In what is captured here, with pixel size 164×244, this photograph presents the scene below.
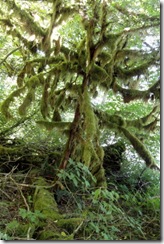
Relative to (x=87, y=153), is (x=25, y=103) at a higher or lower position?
higher

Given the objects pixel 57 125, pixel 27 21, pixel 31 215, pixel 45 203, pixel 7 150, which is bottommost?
pixel 31 215

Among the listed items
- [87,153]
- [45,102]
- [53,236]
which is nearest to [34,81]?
[45,102]

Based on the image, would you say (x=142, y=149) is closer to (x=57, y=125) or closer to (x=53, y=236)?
(x=57, y=125)

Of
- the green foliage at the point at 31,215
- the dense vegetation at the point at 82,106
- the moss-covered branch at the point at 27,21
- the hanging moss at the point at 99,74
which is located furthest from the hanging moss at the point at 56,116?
the green foliage at the point at 31,215

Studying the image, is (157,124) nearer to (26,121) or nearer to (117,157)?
(117,157)

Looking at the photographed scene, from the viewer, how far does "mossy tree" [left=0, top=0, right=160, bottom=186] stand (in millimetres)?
2814

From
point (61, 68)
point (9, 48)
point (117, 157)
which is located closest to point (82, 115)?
Answer: point (61, 68)

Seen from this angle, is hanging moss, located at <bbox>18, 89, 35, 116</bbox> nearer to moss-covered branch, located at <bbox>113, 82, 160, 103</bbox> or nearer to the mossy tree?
the mossy tree

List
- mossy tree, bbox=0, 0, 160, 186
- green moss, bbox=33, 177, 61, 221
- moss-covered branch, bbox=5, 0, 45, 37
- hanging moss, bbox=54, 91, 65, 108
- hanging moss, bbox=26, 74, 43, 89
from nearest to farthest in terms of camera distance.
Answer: green moss, bbox=33, 177, 61, 221 → mossy tree, bbox=0, 0, 160, 186 → moss-covered branch, bbox=5, 0, 45, 37 → hanging moss, bbox=26, 74, 43, 89 → hanging moss, bbox=54, 91, 65, 108

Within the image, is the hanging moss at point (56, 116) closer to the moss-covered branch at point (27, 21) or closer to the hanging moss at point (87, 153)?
the hanging moss at point (87, 153)

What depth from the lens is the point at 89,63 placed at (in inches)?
114

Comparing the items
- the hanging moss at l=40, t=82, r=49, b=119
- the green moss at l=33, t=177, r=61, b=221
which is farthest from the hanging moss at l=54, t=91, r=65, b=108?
the green moss at l=33, t=177, r=61, b=221

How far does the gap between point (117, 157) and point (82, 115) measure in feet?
4.77

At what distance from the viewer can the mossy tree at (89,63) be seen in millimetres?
2814
